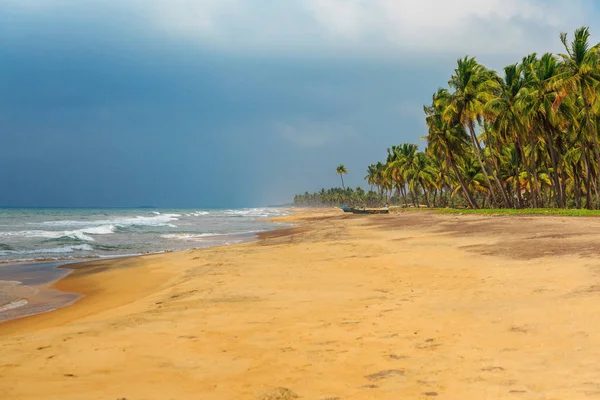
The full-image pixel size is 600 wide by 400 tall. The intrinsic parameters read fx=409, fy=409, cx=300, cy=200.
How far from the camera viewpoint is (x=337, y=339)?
20.0 ft

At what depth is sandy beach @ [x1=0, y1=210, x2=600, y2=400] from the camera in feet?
14.6

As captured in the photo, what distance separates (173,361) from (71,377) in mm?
1197

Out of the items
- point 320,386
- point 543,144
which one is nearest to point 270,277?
point 320,386

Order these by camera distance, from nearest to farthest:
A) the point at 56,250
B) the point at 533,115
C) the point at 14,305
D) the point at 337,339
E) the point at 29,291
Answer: the point at 337,339 → the point at 14,305 → the point at 29,291 → the point at 56,250 → the point at 533,115

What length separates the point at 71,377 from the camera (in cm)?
501

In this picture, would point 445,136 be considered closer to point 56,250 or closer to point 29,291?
point 56,250

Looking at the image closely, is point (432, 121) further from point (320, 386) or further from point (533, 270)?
point (320, 386)

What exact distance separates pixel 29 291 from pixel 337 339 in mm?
12055

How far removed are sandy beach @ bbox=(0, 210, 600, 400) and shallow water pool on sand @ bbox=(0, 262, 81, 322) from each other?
79 cm

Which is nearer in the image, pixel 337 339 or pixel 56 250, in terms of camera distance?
pixel 337 339

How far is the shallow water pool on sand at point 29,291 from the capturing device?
11.0m

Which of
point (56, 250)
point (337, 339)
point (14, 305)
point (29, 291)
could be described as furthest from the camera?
point (56, 250)

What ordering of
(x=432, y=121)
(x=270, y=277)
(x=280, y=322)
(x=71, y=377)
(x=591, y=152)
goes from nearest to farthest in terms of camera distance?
(x=71, y=377), (x=280, y=322), (x=270, y=277), (x=591, y=152), (x=432, y=121)

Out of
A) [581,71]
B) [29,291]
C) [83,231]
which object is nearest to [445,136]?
[581,71]
